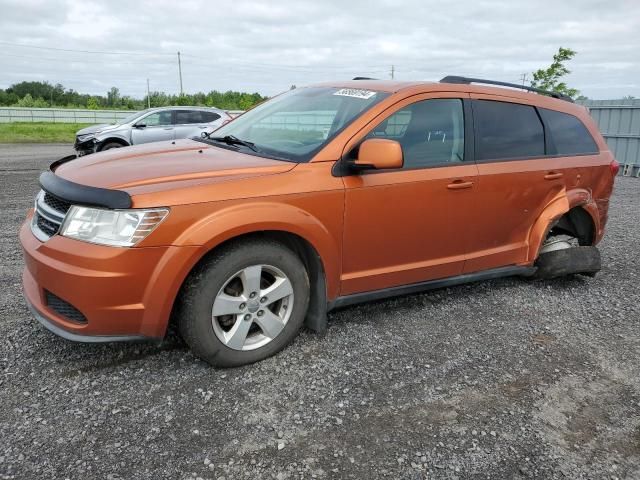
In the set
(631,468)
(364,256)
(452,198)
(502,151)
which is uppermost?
(502,151)

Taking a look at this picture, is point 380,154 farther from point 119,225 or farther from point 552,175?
point 552,175

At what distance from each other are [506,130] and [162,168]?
2.69 metres

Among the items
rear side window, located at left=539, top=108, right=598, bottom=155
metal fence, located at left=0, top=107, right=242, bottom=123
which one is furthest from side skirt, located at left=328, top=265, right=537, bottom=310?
metal fence, located at left=0, top=107, right=242, bottom=123

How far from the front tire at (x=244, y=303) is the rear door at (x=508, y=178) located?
159cm

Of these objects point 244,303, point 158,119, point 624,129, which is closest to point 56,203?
point 244,303

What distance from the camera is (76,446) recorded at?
2400mm

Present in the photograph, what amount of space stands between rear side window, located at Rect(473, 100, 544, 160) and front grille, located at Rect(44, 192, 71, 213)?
9.30 feet

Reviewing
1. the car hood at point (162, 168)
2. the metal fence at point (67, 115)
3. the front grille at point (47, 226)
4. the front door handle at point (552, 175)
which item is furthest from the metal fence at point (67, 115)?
the front door handle at point (552, 175)

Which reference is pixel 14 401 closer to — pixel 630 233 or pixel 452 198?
pixel 452 198

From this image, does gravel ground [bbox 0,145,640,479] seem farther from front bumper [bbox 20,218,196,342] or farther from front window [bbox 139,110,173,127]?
front window [bbox 139,110,173,127]

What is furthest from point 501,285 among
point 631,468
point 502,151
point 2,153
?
point 2,153

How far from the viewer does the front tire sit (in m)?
2.91

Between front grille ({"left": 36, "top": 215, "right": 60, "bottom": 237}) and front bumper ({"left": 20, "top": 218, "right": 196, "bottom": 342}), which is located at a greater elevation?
front grille ({"left": 36, "top": 215, "right": 60, "bottom": 237})

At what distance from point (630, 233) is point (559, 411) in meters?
5.28
